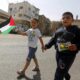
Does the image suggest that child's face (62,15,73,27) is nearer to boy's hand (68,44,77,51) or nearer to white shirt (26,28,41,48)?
boy's hand (68,44,77,51)

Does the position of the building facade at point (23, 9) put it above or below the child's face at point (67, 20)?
below

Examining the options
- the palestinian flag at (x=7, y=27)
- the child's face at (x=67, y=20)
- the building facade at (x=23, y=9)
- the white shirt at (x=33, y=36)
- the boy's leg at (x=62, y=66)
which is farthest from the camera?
the building facade at (x=23, y=9)

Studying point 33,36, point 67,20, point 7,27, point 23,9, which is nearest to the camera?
point 67,20

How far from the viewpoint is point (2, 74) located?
8.16 meters

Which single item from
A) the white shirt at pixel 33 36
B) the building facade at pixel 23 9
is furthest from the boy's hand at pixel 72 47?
the building facade at pixel 23 9

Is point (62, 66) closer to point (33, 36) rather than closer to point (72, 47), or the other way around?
point (72, 47)

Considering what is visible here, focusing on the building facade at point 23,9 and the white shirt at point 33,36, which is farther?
the building facade at point 23,9

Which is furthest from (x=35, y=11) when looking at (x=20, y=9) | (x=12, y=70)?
(x=12, y=70)

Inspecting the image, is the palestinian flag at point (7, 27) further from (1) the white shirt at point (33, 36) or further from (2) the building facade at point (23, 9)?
(2) the building facade at point (23, 9)

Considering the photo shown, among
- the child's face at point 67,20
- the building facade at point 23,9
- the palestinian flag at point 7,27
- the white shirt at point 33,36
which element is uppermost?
the child's face at point 67,20

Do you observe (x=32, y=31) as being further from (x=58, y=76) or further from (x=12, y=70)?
(x=58, y=76)

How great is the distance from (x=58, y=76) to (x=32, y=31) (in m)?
2.91

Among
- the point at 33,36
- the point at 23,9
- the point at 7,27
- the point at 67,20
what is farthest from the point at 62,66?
the point at 23,9

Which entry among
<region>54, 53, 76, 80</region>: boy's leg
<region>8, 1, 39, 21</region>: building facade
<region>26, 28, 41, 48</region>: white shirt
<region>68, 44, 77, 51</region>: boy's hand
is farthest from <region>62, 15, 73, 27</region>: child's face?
<region>8, 1, 39, 21</region>: building facade
